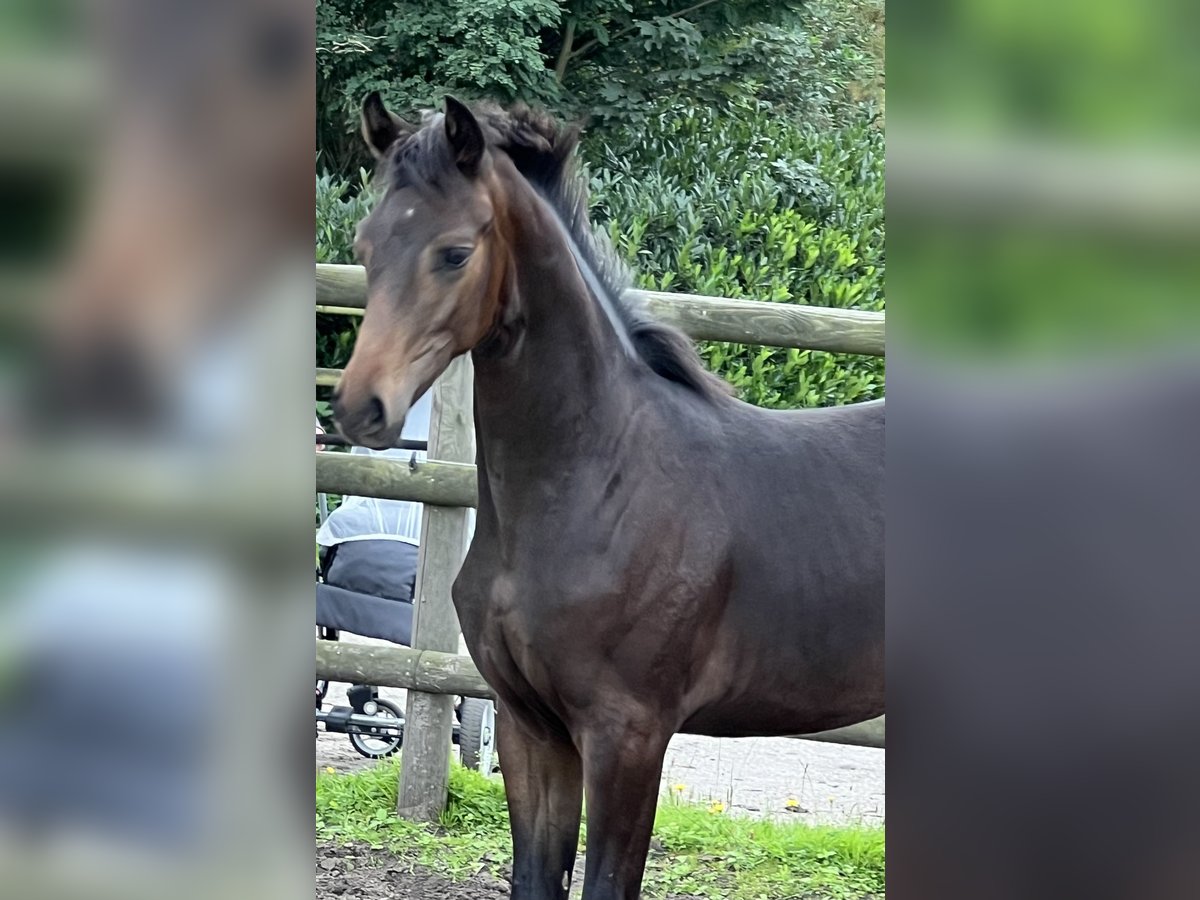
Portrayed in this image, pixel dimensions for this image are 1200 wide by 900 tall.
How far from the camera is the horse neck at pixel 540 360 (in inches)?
83.7

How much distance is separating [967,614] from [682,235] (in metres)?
5.82

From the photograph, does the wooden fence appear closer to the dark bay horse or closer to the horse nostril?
the dark bay horse

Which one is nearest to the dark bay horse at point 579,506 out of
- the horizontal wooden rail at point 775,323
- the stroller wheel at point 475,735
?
the horizontal wooden rail at point 775,323

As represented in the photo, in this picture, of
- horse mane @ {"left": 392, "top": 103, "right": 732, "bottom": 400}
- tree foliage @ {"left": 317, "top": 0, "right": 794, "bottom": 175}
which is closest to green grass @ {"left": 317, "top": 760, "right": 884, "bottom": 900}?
horse mane @ {"left": 392, "top": 103, "right": 732, "bottom": 400}

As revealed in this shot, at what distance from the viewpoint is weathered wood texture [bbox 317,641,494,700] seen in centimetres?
342

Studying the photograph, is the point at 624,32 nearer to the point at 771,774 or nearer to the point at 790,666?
the point at 771,774

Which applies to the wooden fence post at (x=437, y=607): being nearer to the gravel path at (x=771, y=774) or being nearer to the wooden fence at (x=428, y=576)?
the wooden fence at (x=428, y=576)

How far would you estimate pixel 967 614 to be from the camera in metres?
0.56

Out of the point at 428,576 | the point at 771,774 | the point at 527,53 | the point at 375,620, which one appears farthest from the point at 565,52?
the point at 428,576

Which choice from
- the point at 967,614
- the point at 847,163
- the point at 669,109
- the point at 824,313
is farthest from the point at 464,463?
the point at 669,109

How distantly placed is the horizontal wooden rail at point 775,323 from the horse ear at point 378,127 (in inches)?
40.5

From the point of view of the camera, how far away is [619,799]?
2.14 metres

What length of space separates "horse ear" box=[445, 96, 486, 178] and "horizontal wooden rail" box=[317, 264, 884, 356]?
1092 mm

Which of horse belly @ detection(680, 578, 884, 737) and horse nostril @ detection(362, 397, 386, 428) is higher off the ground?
horse nostril @ detection(362, 397, 386, 428)
